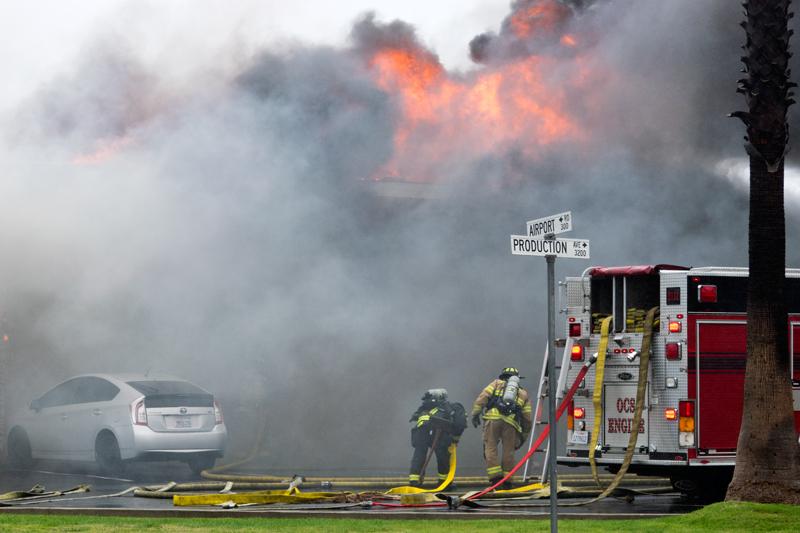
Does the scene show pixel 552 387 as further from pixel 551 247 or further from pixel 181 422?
pixel 181 422

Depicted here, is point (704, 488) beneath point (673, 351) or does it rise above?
beneath

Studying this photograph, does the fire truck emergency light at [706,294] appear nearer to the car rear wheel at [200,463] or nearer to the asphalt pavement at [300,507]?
the asphalt pavement at [300,507]

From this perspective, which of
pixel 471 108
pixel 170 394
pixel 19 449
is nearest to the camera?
pixel 170 394

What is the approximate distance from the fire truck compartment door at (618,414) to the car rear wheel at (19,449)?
9.18 m

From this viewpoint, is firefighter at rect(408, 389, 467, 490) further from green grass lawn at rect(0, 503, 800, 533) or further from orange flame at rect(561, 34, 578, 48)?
orange flame at rect(561, 34, 578, 48)

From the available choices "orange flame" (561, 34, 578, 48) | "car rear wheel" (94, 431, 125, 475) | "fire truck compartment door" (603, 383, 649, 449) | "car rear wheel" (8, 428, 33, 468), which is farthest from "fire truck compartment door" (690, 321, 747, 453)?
"car rear wheel" (8, 428, 33, 468)

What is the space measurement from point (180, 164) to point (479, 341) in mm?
6484

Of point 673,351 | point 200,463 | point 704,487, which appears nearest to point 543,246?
point 673,351

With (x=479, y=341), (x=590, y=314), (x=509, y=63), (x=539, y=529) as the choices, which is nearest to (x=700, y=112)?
(x=509, y=63)

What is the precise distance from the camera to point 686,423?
13453mm

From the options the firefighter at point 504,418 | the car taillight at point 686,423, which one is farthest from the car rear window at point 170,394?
the car taillight at point 686,423

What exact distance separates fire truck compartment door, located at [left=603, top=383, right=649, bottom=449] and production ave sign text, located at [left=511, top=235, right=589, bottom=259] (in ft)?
15.3

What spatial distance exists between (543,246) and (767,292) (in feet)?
12.9

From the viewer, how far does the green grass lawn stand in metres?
11.5
